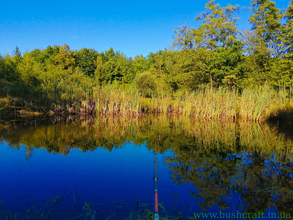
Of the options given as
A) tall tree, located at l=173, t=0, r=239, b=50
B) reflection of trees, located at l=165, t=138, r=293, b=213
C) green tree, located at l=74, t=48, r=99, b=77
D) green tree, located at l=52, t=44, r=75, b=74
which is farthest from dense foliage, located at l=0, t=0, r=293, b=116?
green tree, located at l=74, t=48, r=99, b=77

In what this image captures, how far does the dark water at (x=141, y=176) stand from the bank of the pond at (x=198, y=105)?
3.79 meters

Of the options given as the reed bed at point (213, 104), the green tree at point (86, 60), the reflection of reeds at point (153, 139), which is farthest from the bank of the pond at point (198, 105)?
the green tree at point (86, 60)

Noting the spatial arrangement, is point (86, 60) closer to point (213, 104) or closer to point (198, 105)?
point (198, 105)

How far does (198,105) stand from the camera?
42.0 feet

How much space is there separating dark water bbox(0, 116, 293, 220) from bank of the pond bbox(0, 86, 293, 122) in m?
3.79

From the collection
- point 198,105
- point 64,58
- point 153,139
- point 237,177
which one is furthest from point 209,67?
point 64,58

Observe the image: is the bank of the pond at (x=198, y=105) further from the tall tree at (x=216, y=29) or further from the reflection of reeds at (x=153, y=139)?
the tall tree at (x=216, y=29)

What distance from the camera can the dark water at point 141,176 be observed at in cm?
320

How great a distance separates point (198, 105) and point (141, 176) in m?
8.94

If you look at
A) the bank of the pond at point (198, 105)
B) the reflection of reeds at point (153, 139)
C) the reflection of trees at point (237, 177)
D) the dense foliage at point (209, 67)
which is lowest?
the reflection of trees at point (237, 177)

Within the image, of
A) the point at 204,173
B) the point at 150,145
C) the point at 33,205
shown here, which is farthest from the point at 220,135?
the point at 33,205

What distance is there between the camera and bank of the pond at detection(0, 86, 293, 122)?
11.2 metres

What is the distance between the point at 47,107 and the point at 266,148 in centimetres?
1166

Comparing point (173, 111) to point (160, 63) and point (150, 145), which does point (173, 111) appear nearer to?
point (160, 63)
